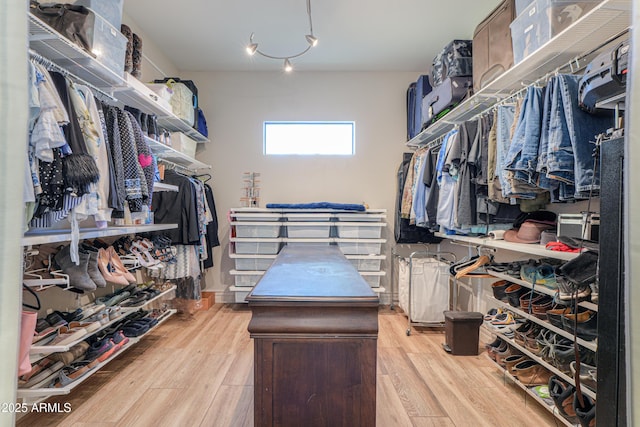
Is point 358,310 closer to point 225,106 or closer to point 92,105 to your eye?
point 92,105

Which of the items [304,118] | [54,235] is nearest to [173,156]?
[304,118]

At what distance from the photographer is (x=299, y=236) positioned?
139 inches

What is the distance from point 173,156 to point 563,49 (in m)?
3.23

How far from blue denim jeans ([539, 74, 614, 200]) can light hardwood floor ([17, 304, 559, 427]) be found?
4.36 feet

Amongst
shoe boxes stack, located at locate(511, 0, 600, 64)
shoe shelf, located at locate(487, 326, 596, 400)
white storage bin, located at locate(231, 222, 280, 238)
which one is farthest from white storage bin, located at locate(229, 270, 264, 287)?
shoe boxes stack, located at locate(511, 0, 600, 64)

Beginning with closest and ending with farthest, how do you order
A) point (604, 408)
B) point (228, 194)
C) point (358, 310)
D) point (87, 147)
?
point (604, 408)
point (358, 310)
point (87, 147)
point (228, 194)

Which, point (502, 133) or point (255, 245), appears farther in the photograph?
point (255, 245)

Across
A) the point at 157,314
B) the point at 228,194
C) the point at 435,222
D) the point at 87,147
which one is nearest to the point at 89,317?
the point at 157,314

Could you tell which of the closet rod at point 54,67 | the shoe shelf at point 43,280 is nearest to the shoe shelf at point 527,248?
the shoe shelf at point 43,280

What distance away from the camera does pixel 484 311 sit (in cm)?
289

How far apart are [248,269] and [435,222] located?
205 centimetres

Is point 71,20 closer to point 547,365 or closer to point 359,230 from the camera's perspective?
point 359,230

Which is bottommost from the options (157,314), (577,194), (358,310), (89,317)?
(157,314)

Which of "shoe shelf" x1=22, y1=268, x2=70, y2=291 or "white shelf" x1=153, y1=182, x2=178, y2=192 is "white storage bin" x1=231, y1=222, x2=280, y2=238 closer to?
"white shelf" x1=153, y1=182, x2=178, y2=192
